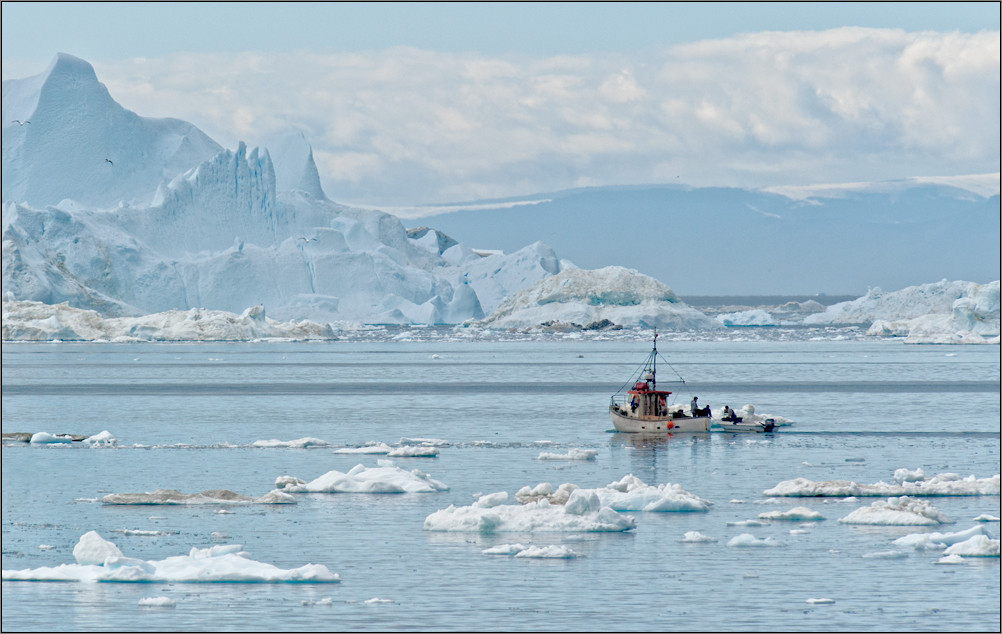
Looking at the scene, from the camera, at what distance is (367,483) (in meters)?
18.8

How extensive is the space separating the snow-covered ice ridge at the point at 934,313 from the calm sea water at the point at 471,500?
39857 millimetres

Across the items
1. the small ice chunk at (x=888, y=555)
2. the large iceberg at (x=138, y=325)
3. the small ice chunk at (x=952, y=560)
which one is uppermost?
the large iceberg at (x=138, y=325)

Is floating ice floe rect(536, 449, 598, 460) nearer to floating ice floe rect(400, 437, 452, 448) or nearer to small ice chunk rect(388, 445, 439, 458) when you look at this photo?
small ice chunk rect(388, 445, 439, 458)

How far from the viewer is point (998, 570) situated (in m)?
12.8

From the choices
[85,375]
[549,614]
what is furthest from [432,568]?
[85,375]

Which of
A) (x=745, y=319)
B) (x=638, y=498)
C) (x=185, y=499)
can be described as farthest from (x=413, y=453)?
(x=745, y=319)

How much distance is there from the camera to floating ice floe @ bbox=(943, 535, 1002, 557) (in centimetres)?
1333

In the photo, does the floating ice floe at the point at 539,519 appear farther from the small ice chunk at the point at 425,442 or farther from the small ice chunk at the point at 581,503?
the small ice chunk at the point at 425,442

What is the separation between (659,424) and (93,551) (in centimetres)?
1941

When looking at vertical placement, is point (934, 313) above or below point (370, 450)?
above

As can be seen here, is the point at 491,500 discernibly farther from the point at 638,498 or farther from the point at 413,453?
the point at 413,453

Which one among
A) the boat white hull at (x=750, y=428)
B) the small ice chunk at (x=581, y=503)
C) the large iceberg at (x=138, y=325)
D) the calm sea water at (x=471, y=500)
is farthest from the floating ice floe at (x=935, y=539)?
the large iceberg at (x=138, y=325)

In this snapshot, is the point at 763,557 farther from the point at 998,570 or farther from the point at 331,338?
the point at 331,338

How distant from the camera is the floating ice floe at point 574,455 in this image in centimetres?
2364
